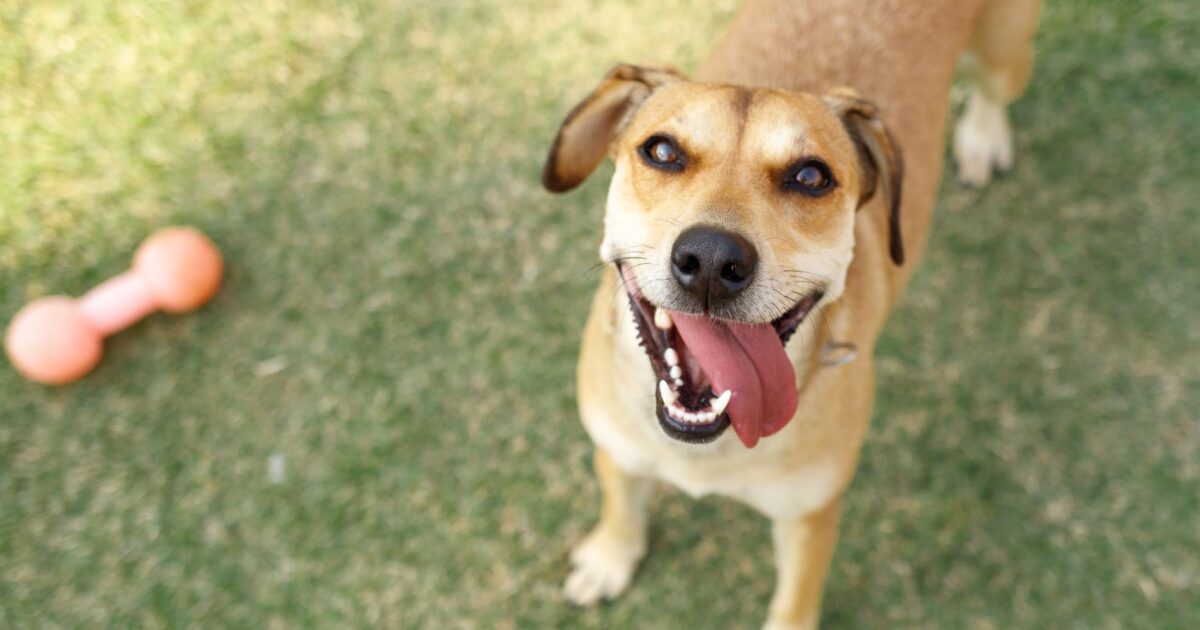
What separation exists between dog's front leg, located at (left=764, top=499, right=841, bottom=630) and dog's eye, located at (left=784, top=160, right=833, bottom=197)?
103 centimetres

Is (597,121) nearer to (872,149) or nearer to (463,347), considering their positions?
(872,149)

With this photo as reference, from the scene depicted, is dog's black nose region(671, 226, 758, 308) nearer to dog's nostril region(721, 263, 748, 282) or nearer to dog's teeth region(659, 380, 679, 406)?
dog's nostril region(721, 263, 748, 282)

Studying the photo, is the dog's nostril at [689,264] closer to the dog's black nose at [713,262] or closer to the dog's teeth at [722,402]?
the dog's black nose at [713,262]

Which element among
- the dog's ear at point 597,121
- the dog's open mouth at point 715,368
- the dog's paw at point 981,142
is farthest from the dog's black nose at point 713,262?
the dog's paw at point 981,142

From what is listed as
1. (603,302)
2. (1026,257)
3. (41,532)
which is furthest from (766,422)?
(41,532)

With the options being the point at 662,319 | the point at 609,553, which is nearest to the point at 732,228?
the point at 662,319

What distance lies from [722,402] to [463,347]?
189 centimetres

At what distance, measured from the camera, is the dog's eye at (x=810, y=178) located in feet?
7.77

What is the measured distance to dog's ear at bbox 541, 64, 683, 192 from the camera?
263cm

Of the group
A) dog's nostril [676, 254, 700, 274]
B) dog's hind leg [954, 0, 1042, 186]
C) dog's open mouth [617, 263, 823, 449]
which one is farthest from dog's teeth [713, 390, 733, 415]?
dog's hind leg [954, 0, 1042, 186]

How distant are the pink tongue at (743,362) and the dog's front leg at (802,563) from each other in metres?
0.67

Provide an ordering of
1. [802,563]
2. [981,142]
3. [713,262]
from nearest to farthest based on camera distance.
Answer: [713,262]
[802,563]
[981,142]

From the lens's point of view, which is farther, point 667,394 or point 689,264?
point 667,394

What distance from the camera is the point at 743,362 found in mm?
2389
